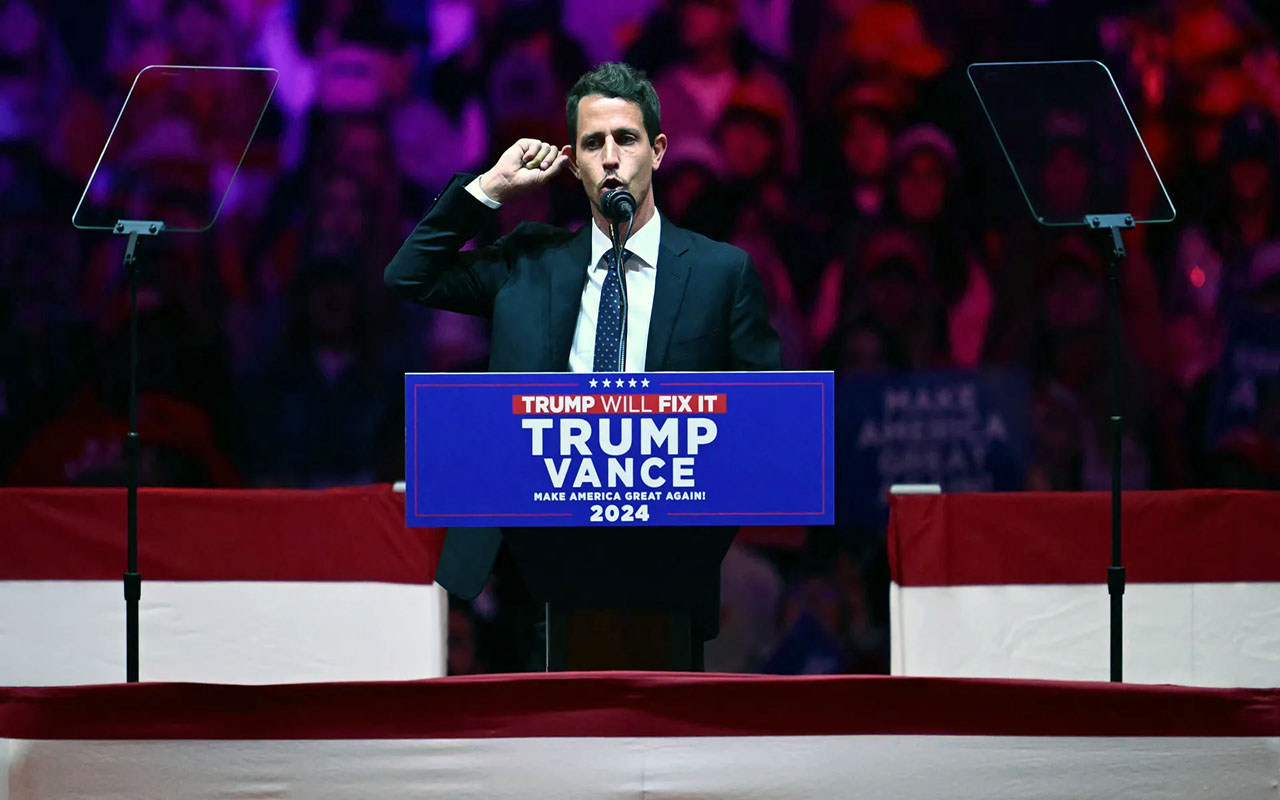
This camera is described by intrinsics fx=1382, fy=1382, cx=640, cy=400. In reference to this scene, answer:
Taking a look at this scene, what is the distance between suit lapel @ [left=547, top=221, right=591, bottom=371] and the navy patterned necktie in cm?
4

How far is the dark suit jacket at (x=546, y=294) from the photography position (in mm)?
2219

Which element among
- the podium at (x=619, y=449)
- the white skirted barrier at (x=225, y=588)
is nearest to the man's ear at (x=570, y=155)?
the podium at (x=619, y=449)

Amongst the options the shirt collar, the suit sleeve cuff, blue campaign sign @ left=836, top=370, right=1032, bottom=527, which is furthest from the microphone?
blue campaign sign @ left=836, top=370, right=1032, bottom=527

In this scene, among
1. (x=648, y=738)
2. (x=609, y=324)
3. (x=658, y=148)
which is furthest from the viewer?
(x=658, y=148)

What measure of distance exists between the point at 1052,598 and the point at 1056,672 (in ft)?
0.59

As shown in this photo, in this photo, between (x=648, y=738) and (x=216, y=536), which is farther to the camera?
(x=216, y=536)

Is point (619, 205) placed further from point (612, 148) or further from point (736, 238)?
point (736, 238)

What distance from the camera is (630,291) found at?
2.28 metres

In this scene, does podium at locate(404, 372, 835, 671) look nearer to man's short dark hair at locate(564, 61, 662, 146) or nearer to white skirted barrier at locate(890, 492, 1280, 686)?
man's short dark hair at locate(564, 61, 662, 146)

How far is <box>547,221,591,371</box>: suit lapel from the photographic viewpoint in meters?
2.21

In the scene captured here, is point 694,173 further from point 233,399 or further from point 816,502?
point 816,502

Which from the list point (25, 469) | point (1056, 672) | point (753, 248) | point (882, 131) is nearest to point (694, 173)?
point (753, 248)

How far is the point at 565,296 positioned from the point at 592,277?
58mm

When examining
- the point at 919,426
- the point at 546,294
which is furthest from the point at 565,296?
the point at 919,426
